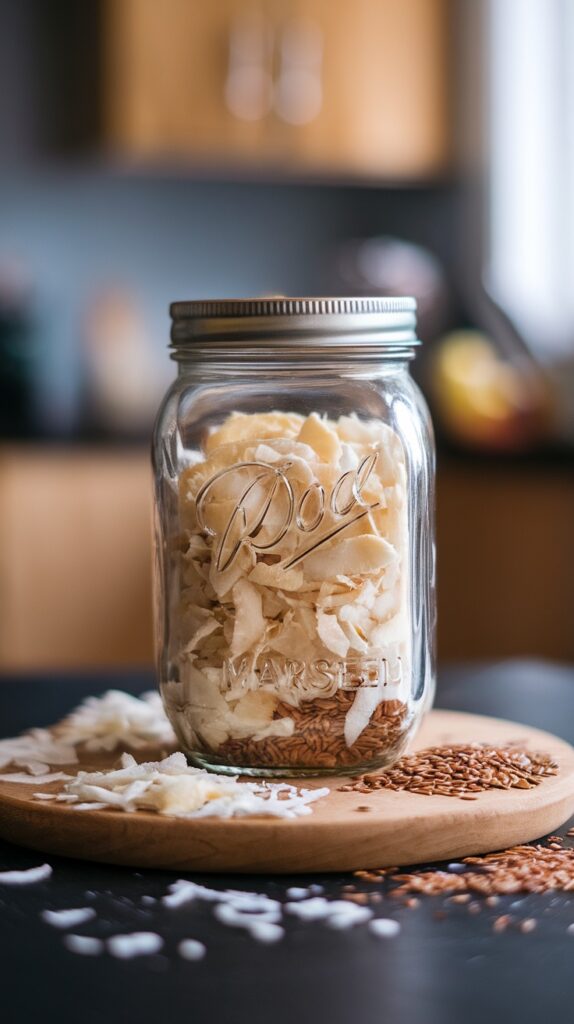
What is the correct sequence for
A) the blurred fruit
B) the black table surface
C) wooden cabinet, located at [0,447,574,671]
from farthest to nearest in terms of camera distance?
the blurred fruit
wooden cabinet, located at [0,447,574,671]
the black table surface

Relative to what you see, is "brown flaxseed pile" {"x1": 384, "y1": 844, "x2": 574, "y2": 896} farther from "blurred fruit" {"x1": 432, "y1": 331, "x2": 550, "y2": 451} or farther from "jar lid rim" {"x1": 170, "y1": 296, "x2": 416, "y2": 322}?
"blurred fruit" {"x1": 432, "y1": 331, "x2": 550, "y2": 451}

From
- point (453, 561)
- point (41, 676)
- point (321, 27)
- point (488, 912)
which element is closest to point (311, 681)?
point (488, 912)

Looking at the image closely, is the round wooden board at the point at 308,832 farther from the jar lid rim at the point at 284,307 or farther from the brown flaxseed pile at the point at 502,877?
the jar lid rim at the point at 284,307

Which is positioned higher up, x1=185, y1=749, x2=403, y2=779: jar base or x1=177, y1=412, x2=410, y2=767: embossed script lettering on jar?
x1=177, y1=412, x2=410, y2=767: embossed script lettering on jar

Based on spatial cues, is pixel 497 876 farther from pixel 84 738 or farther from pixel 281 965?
pixel 84 738

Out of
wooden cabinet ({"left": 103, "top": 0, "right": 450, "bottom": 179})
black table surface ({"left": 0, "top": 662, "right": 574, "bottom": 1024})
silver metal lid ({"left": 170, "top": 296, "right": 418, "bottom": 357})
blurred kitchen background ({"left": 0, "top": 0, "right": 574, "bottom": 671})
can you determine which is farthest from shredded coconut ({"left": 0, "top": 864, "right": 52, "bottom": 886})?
wooden cabinet ({"left": 103, "top": 0, "right": 450, "bottom": 179})

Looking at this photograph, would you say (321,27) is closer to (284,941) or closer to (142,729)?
(142,729)
